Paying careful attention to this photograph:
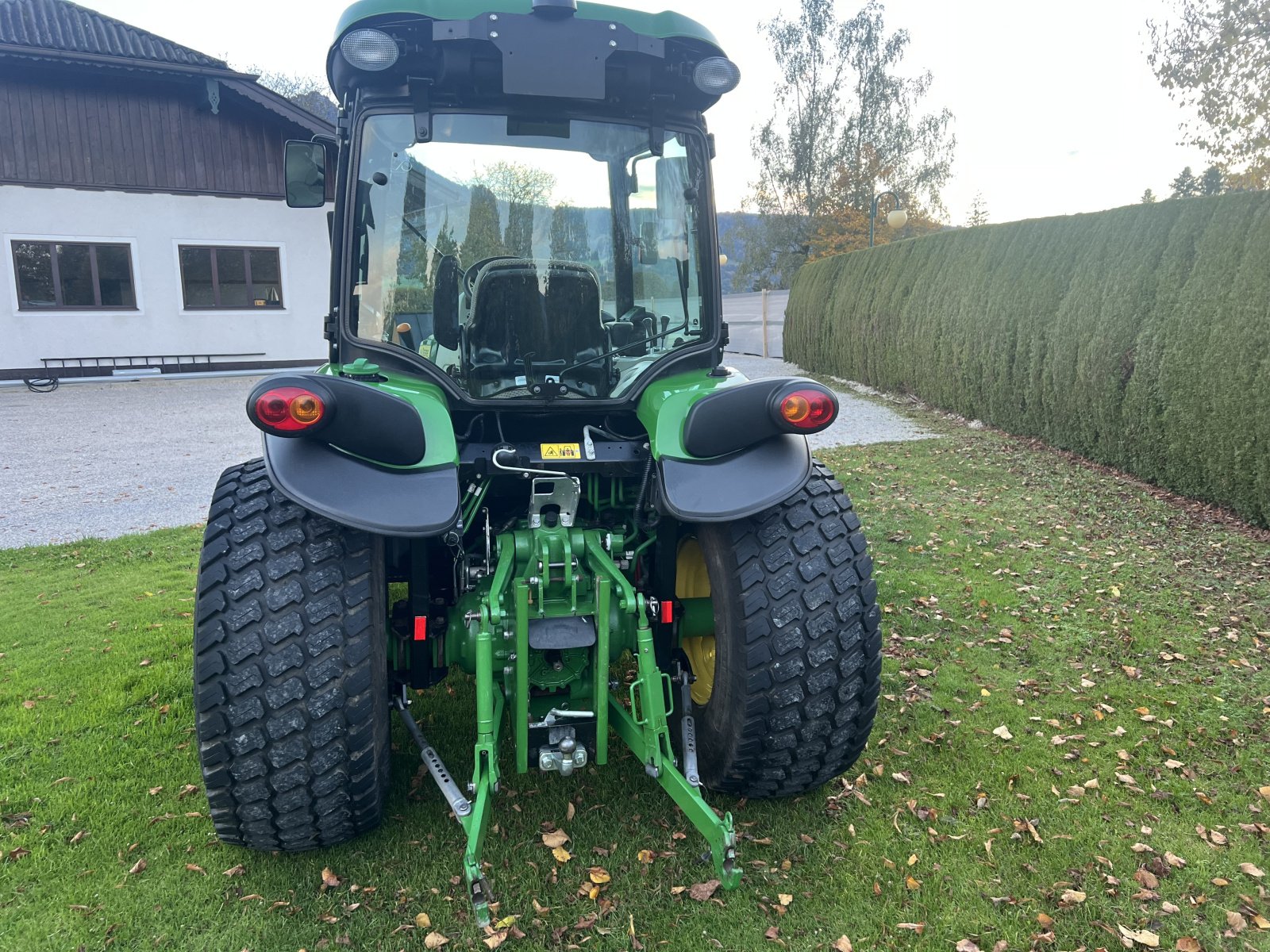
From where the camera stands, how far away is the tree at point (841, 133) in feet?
122

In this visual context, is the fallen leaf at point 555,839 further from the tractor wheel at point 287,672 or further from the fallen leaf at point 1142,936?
the fallen leaf at point 1142,936

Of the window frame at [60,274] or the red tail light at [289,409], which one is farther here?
the window frame at [60,274]

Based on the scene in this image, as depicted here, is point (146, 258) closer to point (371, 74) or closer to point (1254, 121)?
point (371, 74)

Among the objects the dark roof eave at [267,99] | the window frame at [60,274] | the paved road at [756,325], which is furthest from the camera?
the paved road at [756,325]

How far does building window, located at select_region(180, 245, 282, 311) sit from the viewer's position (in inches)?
667

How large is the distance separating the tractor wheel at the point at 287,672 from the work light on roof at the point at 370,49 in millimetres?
1313

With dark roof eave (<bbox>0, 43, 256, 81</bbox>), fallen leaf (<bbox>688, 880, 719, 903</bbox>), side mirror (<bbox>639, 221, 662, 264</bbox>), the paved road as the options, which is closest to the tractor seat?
side mirror (<bbox>639, 221, 662, 264</bbox>)

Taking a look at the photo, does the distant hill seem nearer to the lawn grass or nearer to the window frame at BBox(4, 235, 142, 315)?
the window frame at BBox(4, 235, 142, 315)

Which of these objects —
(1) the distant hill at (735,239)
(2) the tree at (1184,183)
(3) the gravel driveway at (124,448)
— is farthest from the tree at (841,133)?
(3) the gravel driveway at (124,448)

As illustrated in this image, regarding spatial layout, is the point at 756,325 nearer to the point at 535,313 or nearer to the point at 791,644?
the point at 535,313

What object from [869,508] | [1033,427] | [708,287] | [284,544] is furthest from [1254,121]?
[284,544]

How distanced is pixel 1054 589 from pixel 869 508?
2041mm

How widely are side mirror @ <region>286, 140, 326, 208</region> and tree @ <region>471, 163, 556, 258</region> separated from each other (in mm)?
731

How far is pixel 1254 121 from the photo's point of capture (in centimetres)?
2172
